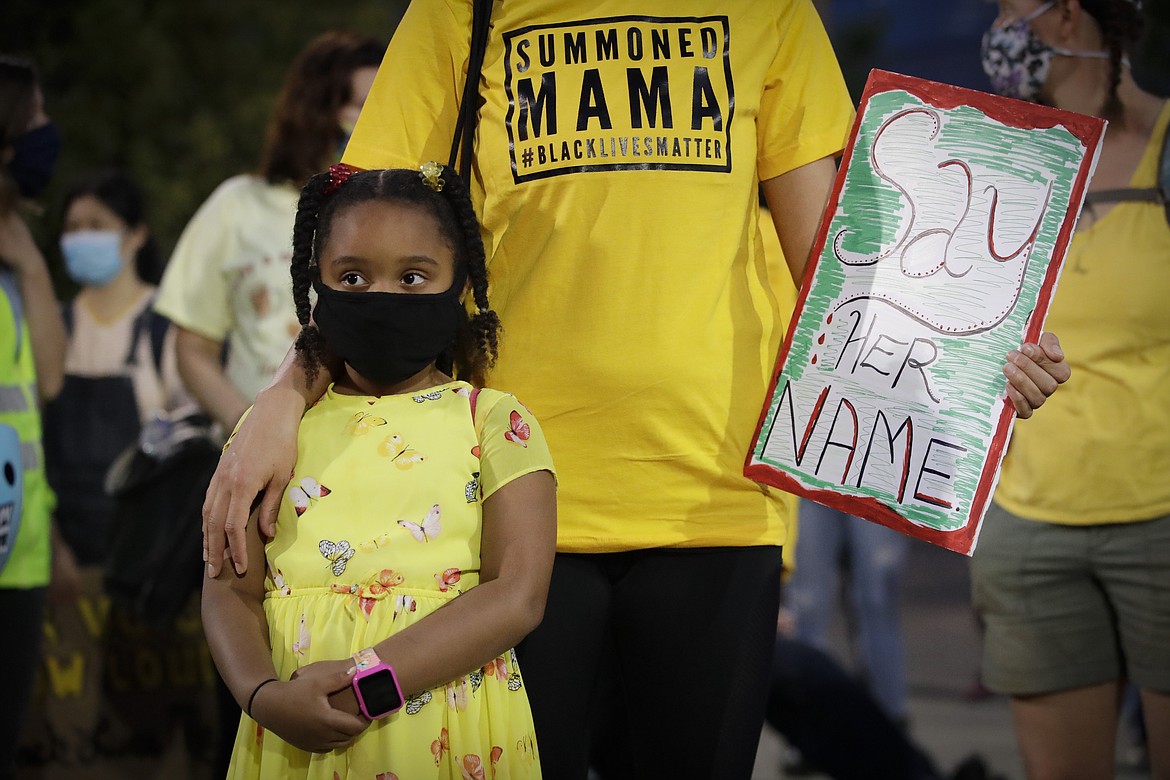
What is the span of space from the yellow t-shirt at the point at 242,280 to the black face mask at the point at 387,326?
1.73 metres

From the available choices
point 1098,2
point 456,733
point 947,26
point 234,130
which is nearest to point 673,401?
point 456,733

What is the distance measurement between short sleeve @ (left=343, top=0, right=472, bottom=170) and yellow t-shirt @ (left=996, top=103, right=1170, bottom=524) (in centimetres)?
149

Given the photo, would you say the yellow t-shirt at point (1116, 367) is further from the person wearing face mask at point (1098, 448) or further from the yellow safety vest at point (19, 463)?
the yellow safety vest at point (19, 463)

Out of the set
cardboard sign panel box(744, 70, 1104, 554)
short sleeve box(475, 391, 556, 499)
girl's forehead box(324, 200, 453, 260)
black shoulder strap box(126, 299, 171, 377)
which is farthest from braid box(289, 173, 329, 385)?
black shoulder strap box(126, 299, 171, 377)

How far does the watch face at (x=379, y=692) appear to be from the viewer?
1.99 m

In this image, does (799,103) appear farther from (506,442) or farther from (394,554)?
(394,554)

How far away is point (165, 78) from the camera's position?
12.1 m

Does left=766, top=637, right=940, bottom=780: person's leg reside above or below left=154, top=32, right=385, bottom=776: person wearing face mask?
below

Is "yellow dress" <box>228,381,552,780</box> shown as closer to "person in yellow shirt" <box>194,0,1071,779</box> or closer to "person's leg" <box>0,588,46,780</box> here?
"person in yellow shirt" <box>194,0,1071,779</box>

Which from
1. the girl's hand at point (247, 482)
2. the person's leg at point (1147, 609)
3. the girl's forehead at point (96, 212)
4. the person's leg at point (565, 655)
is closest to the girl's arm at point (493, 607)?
the person's leg at point (565, 655)

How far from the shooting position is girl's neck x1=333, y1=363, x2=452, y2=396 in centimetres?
231

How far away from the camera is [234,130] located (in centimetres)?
1247

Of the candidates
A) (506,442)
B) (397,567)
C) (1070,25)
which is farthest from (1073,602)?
(397,567)

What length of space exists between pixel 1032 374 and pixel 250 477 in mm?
1331
